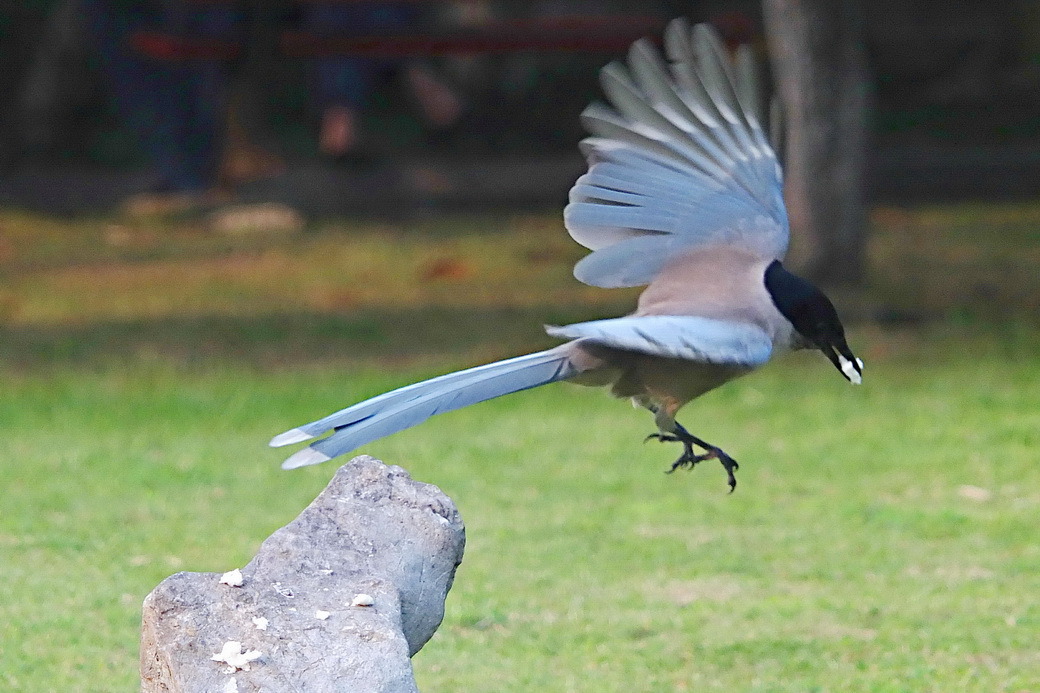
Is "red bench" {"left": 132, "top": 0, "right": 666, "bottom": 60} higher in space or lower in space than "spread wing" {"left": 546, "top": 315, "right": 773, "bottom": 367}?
lower

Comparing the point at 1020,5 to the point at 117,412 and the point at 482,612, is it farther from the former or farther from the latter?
the point at 482,612

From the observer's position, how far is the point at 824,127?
28.5 feet

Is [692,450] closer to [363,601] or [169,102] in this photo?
[363,601]

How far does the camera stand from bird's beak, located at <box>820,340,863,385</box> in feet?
12.9

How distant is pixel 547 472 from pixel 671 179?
2.28 metres

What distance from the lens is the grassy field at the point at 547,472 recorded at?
4.65m

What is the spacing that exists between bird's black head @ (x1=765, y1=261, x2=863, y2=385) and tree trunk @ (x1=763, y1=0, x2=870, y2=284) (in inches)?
194

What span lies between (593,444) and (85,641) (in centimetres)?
266

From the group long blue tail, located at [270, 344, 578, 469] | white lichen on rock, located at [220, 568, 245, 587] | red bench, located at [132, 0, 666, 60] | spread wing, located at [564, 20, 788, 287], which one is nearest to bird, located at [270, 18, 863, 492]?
spread wing, located at [564, 20, 788, 287]

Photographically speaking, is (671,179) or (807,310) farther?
(671,179)

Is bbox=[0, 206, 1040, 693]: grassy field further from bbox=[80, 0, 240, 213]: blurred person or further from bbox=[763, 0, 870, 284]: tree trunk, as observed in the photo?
bbox=[80, 0, 240, 213]: blurred person

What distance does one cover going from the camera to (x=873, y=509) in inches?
231

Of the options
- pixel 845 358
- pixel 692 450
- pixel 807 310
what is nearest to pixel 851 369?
pixel 845 358

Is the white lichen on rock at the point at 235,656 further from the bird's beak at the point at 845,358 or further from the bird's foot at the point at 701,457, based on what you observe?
the bird's beak at the point at 845,358
